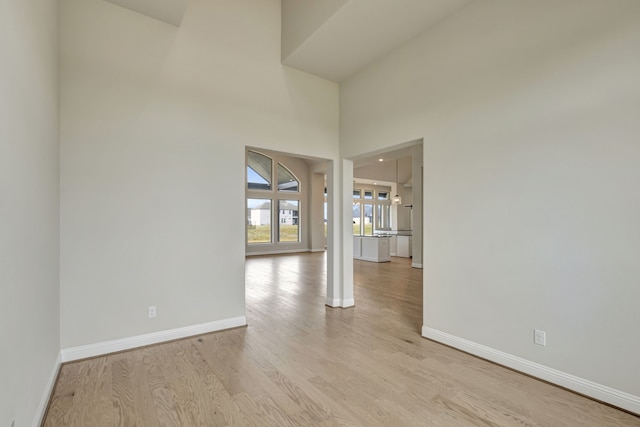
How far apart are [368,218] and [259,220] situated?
482 centimetres

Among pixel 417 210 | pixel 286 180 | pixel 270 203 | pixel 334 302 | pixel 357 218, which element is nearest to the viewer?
pixel 334 302

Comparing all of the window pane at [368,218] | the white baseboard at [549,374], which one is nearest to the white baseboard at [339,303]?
the white baseboard at [549,374]

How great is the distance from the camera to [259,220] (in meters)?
10.9

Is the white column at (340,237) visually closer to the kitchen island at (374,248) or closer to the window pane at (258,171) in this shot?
the kitchen island at (374,248)

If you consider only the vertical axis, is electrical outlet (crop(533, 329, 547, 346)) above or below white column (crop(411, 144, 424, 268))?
below

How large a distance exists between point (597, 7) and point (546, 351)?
2.59 metres

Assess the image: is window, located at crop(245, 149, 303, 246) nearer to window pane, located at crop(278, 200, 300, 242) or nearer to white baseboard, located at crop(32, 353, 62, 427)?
window pane, located at crop(278, 200, 300, 242)

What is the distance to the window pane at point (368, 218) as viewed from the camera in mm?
12930

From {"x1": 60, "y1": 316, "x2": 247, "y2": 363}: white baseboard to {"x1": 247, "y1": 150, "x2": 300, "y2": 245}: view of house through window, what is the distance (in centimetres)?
703

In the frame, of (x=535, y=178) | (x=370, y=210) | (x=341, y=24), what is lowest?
(x=370, y=210)

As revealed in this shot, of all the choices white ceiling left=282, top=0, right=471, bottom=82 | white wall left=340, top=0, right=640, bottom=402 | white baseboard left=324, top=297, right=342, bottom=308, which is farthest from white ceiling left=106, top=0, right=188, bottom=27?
white baseboard left=324, top=297, right=342, bottom=308

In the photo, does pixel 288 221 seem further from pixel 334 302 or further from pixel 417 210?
pixel 334 302

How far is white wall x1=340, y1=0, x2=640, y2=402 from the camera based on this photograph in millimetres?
2080

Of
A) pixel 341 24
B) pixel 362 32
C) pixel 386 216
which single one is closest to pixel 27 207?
pixel 341 24
